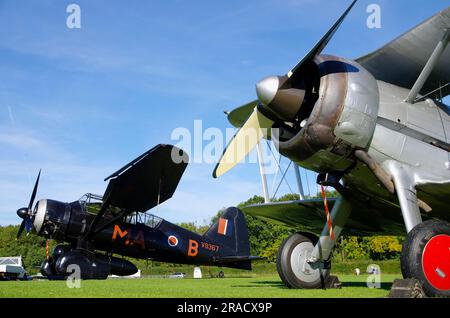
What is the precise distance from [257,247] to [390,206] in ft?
172

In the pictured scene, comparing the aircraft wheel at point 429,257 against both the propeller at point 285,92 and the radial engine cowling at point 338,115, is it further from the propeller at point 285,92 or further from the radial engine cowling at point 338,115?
the propeller at point 285,92

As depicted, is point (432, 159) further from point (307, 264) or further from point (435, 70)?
point (307, 264)

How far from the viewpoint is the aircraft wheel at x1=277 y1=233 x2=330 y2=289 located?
792 centimetres

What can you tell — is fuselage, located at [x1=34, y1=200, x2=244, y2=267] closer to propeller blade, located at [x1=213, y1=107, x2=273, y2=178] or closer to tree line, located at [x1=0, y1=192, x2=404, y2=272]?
propeller blade, located at [x1=213, y1=107, x2=273, y2=178]

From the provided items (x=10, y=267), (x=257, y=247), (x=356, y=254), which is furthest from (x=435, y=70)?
(x=257, y=247)

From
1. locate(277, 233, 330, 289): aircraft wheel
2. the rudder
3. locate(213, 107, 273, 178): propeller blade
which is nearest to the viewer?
locate(213, 107, 273, 178): propeller blade

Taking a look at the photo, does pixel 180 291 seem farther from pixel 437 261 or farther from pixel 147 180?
pixel 147 180

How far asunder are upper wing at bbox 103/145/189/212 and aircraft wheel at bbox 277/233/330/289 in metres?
7.65

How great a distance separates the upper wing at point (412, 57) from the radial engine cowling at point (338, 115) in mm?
901

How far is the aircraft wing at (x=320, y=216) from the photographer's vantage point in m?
8.62

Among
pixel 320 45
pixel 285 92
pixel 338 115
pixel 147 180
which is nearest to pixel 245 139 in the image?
pixel 285 92

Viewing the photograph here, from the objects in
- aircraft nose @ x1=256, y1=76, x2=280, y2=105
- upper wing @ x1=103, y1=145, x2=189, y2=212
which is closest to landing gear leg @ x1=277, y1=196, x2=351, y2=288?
aircraft nose @ x1=256, y1=76, x2=280, y2=105

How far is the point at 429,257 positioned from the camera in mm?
5477

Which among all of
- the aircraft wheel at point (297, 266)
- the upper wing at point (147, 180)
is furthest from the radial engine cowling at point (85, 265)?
the aircraft wheel at point (297, 266)
